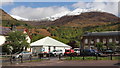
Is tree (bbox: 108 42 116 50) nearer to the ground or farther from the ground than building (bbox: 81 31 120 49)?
nearer to the ground

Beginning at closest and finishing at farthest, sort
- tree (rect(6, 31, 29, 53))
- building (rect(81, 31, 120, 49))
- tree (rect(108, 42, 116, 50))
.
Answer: tree (rect(6, 31, 29, 53))
tree (rect(108, 42, 116, 50))
building (rect(81, 31, 120, 49))

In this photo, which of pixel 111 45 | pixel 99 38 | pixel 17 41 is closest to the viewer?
pixel 17 41

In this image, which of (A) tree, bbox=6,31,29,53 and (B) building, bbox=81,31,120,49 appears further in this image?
(B) building, bbox=81,31,120,49

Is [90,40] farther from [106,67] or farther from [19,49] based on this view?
[106,67]

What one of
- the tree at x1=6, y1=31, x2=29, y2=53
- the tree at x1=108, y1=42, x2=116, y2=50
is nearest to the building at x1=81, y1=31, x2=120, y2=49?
the tree at x1=108, y1=42, x2=116, y2=50

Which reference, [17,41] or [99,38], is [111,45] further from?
[17,41]

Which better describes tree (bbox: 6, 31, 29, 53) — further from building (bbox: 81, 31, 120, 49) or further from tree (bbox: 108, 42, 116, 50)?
building (bbox: 81, 31, 120, 49)

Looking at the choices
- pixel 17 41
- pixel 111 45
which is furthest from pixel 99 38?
pixel 17 41

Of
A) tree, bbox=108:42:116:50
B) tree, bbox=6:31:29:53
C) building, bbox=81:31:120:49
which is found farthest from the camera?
building, bbox=81:31:120:49

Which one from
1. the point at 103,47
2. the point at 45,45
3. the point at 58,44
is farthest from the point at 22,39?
the point at 103,47

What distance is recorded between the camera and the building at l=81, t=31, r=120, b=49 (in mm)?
77688

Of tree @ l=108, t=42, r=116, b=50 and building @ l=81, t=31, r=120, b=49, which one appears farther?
building @ l=81, t=31, r=120, b=49

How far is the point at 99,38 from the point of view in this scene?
81.2 meters

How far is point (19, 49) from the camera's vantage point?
48.7 m
